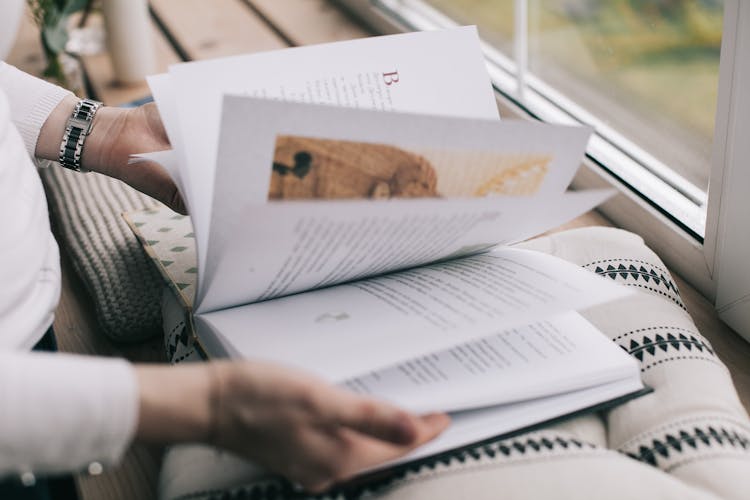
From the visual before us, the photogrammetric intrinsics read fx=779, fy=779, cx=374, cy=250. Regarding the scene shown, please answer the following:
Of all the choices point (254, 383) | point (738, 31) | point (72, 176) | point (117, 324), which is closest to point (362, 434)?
point (254, 383)

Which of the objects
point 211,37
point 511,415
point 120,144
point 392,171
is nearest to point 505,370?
point 511,415

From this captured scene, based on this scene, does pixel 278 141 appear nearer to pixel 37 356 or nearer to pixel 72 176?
pixel 37 356

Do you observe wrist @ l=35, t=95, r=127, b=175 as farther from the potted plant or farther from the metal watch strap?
the potted plant

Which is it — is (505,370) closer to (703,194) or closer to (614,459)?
(614,459)

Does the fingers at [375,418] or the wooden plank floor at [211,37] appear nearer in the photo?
the fingers at [375,418]

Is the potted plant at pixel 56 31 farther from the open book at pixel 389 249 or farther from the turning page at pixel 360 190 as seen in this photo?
the turning page at pixel 360 190

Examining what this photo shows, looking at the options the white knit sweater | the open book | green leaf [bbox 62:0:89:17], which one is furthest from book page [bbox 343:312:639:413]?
green leaf [bbox 62:0:89:17]

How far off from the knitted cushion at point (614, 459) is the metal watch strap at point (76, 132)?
276 mm

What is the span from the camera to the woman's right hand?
0.34 metres

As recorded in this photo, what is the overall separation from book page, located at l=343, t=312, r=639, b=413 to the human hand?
11.0 inches

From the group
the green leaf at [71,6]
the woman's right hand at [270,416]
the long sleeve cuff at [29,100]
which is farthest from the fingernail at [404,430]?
the green leaf at [71,6]

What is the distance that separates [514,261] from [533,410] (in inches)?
4.3

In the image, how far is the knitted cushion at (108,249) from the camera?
599 millimetres

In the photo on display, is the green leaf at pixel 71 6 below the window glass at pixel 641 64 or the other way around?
below
